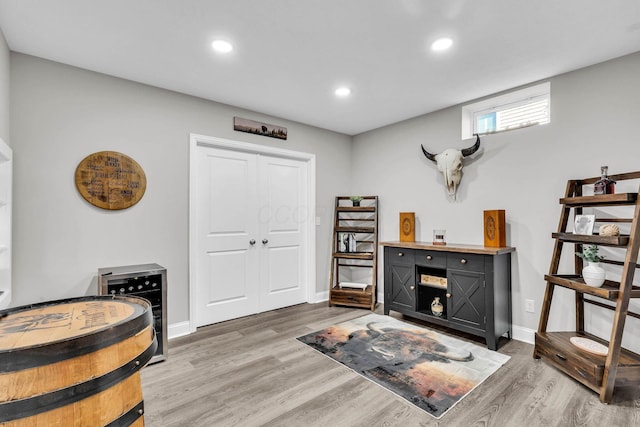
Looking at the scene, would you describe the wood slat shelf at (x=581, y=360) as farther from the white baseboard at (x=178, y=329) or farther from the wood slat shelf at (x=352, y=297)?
the white baseboard at (x=178, y=329)

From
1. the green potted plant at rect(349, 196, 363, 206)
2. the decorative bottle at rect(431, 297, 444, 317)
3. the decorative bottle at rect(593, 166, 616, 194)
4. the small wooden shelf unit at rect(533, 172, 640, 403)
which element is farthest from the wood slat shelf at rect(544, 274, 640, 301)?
the green potted plant at rect(349, 196, 363, 206)

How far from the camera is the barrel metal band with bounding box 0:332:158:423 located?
2.64 ft

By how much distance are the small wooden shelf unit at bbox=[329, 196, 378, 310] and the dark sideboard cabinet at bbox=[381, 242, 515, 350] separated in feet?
1.51

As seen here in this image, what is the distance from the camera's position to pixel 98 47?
233 centimetres

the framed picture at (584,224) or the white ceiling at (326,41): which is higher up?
the white ceiling at (326,41)

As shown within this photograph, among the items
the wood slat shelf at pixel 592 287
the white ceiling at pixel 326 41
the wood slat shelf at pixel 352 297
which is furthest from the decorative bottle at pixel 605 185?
the wood slat shelf at pixel 352 297

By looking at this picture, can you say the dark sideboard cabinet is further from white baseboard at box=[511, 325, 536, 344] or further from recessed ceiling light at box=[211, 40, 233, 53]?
recessed ceiling light at box=[211, 40, 233, 53]

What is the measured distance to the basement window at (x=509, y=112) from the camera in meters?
2.99

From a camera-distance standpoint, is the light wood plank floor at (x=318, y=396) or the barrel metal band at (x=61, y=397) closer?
the barrel metal band at (x=61, y=397)

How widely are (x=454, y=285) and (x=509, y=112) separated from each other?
6.14 feet

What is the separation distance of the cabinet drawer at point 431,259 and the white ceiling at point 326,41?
1643 mm

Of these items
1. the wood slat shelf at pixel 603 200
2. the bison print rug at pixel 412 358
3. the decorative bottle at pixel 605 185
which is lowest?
the bison print rug at pixel 412 358

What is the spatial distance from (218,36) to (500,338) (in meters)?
3.54

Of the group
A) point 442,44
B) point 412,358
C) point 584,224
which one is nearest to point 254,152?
point 442,44
